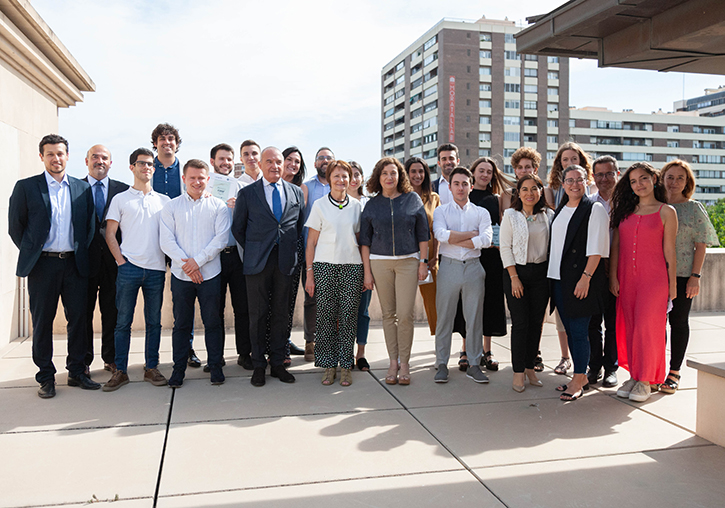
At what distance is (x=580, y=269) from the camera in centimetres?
486

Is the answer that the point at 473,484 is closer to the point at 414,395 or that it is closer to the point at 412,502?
the point at 412,502

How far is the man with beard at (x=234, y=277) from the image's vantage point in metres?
5.67

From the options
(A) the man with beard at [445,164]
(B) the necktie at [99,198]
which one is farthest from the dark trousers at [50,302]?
(A) the man with beard at [445,164]

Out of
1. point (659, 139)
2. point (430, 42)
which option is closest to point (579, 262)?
point (430, 42)

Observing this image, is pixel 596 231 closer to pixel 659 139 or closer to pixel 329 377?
pixel 329 377

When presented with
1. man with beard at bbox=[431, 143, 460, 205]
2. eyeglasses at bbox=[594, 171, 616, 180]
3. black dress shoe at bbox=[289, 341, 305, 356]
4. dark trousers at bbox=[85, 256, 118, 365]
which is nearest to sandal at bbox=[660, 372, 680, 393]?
eyeglasses at bbox=[594, 171, 616, 180]

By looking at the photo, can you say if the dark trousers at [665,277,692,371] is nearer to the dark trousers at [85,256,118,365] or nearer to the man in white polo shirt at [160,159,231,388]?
the man in white polo shirt at [160,159,231,388]

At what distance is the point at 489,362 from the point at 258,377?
2374 millimetres

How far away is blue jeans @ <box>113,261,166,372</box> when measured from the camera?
205 inches

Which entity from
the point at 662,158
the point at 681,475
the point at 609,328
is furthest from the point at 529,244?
the point at 662,158

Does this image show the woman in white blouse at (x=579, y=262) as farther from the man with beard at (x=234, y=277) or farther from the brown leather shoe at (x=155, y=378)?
the brown leather shoe at (x=155, y=378)

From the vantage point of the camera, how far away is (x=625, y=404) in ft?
15.5

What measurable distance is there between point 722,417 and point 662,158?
126 meters

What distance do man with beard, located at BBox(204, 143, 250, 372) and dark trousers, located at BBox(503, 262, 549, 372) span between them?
8.75ft
